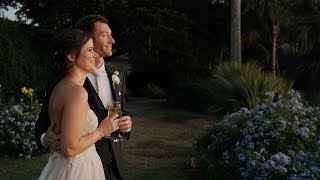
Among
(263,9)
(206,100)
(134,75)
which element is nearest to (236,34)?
(206,100)

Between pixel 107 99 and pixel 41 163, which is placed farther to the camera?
pixel 41 163

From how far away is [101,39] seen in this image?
313 cm

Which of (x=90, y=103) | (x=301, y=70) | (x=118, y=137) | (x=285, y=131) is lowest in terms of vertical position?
(x=301, y=70)

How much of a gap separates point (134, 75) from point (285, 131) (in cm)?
2171

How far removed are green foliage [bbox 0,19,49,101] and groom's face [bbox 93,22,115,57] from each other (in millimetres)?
10076

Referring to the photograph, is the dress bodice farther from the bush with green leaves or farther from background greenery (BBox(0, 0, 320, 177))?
the bush with green leaves

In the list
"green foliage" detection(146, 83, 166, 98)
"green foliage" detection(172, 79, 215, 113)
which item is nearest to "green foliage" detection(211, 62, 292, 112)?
"green foliage" detection(172, 79, 215, 113)

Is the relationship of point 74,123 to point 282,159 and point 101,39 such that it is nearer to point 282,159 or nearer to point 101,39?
point 101,39

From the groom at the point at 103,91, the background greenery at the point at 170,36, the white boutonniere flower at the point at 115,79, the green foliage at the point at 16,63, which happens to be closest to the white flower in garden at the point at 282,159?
the groom at the point at 103,91

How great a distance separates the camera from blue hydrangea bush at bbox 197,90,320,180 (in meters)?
5.09

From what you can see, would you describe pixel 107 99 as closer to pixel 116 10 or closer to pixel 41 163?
pixel 41 163

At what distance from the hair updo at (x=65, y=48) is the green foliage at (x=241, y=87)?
8849 millimetres

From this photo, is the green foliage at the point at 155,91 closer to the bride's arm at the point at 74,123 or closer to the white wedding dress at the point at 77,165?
the white wedding dress at the point at 77,165

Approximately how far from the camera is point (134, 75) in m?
→ 27.7
